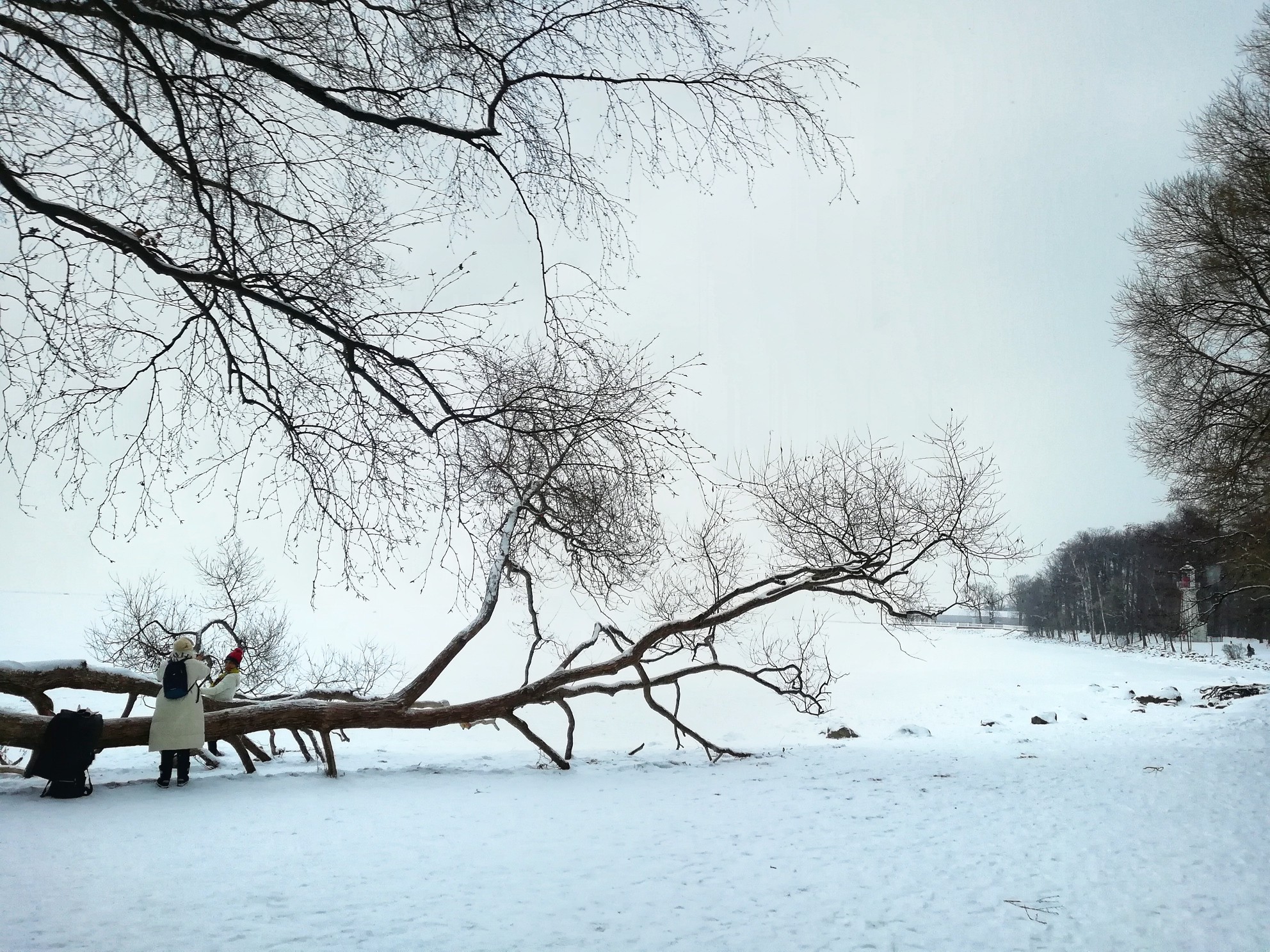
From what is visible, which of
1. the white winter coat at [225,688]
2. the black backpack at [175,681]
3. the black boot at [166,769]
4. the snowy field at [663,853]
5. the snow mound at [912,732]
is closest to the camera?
the snowy field at [663,853]

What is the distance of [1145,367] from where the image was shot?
51.3ft

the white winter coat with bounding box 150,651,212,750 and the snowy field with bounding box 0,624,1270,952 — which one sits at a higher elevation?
the white winter coat with bounding box 150,651,212,750

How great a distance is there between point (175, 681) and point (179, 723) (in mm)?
488

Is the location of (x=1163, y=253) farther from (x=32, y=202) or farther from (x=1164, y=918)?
(x=32, y=202)

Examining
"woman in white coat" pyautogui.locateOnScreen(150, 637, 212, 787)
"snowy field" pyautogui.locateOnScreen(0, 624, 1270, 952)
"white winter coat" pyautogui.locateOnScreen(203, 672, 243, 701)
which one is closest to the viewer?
"snowy field" pyautogui.locateOnScreen(0, 624, 1270, 952)

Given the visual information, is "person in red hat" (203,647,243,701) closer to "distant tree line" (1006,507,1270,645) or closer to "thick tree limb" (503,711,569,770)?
"thick tree limb" (503,711,569,770)

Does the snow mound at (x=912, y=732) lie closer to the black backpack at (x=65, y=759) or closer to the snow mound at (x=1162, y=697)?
the snow mound at (x=1162, y=697)

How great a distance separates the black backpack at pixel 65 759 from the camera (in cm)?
732

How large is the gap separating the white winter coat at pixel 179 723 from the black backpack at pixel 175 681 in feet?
0.11

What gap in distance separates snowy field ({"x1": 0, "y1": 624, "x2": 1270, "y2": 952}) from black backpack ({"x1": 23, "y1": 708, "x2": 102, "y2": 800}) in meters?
0.22

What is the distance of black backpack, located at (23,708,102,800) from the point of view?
24.0 feet

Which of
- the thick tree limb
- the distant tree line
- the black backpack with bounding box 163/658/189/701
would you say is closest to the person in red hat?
the black backpack with bounding box 163/658/189/701

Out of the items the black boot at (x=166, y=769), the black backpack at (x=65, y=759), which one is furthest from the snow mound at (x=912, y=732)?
the black backpack at (x=65, y=759)

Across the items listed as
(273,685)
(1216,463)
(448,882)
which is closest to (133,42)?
(448,882)
